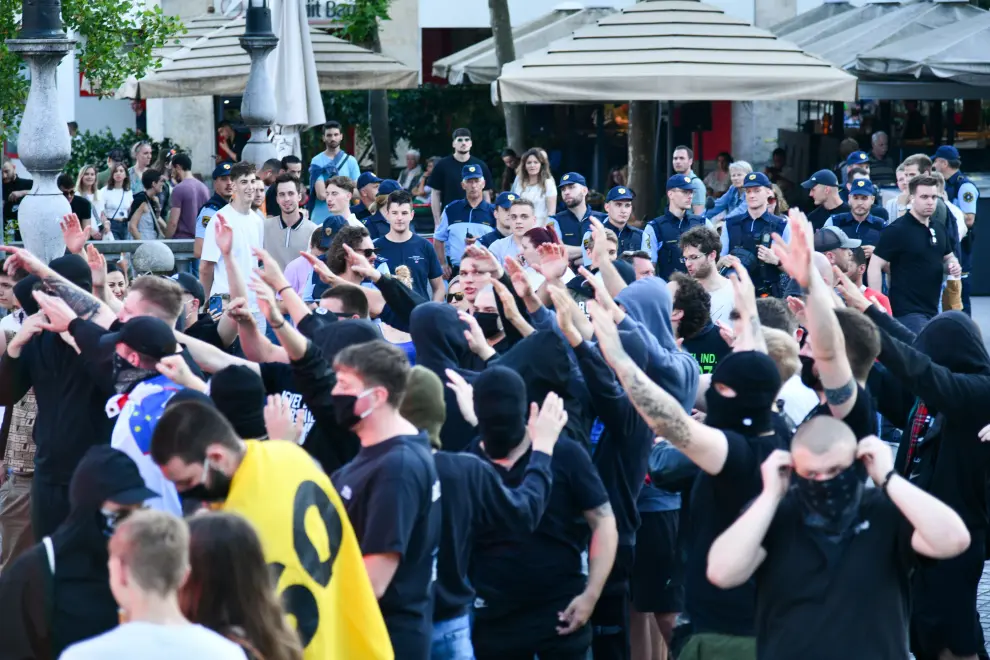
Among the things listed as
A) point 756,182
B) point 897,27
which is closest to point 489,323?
point 756,182

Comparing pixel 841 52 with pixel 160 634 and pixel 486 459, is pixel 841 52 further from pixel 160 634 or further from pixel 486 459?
pixel 160 634

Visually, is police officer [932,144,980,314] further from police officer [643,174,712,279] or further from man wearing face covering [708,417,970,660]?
man wearing face covering [708,417,970,660]

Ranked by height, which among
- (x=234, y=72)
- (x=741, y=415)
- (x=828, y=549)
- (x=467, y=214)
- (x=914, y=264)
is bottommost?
(x=914, y=264)

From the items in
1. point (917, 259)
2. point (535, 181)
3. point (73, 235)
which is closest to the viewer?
point (73, 235)

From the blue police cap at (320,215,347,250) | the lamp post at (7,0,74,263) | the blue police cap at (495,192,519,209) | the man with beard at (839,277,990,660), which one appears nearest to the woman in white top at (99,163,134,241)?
the blue police cap at (495,192,519,209)

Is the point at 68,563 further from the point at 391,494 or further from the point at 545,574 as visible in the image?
the point at 545,574

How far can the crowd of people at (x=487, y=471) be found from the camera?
4.37 m

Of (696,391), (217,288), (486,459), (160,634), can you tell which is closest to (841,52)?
(217,288)

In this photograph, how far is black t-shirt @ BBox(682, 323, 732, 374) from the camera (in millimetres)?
7613

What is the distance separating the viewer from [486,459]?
216 inches

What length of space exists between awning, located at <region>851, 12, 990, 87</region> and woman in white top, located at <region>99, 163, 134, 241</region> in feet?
30.9

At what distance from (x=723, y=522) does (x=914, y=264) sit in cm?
690

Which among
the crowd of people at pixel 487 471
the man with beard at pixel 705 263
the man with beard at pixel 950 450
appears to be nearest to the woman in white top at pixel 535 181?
the man with beard at pixel 705 263

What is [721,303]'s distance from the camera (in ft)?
29.6
